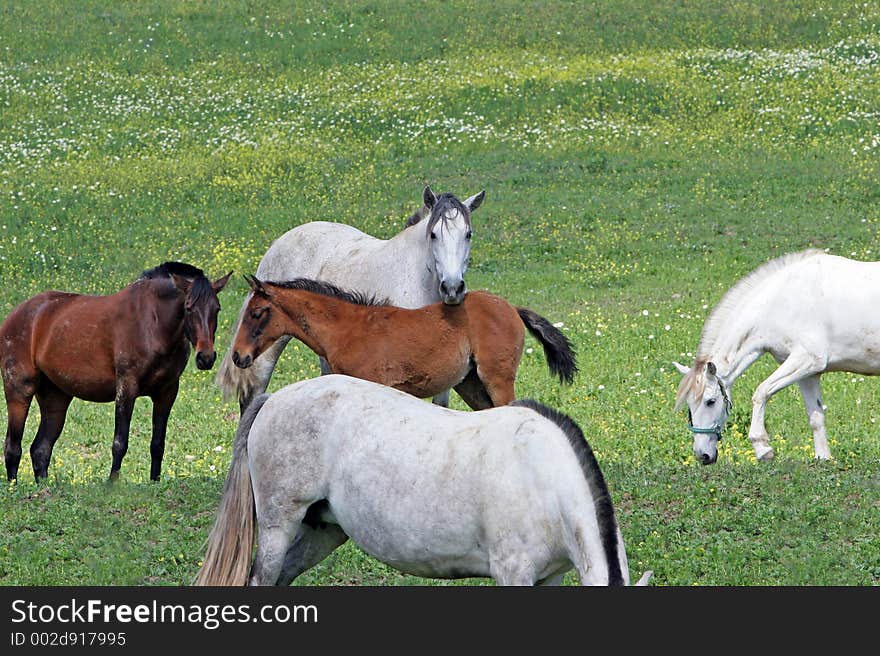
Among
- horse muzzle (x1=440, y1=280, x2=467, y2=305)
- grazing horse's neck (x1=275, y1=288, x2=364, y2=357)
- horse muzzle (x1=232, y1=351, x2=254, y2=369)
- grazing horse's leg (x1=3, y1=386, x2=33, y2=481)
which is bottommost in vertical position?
grazing horse's leg (x1=3, y1=386, x2=33, y2=481)

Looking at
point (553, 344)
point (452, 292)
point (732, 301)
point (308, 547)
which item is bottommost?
point (308, 547)

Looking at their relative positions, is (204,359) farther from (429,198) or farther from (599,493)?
(599,493)

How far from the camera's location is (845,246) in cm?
2412

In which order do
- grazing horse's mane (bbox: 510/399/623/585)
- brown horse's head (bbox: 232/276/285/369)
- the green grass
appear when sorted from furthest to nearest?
the green grass → brown horse's head (bbox: 232/276/285/369) → grazing horse's mane (bbox: 510/399/623/585)

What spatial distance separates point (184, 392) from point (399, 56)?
70.5 ft

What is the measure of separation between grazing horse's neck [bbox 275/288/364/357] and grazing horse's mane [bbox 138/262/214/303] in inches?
44.7

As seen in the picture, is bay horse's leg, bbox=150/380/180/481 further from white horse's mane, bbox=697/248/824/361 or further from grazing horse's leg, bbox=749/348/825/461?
grazing horse's leg, bbox=749/348/825/461

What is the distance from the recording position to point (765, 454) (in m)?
13.3

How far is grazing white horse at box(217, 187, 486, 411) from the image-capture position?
11117mm

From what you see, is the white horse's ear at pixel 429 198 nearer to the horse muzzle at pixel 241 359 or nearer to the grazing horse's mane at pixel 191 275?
the grazing horse's mane at pixel 191 275

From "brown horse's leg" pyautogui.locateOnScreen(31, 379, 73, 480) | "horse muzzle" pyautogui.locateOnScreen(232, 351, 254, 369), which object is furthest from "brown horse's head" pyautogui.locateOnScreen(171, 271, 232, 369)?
"brown horse's leg" pyautogui.locateOnScreen(31, 379, 73, 480)

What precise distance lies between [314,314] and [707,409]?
14.3 ft

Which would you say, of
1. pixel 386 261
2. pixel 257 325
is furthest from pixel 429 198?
pixel 257 325

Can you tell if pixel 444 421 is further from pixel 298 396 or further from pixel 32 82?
pixel 32 82
